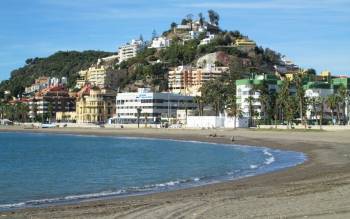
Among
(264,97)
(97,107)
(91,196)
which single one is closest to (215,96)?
(264,97)

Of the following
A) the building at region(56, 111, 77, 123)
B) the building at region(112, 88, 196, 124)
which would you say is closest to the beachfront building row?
the building at region(112, 88, 196, 124)

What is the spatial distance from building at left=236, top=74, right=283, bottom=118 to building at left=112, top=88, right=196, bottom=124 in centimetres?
1982

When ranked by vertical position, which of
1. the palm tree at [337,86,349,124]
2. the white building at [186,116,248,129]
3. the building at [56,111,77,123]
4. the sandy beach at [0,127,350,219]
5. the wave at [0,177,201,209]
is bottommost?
the wave at [0,177,201,209]

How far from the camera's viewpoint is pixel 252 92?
135 metres

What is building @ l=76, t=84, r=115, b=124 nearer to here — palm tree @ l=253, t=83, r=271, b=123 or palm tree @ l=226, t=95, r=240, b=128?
palm tree @ l=253, t=83, r=271, b=123

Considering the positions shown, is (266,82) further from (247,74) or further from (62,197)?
(62,197)

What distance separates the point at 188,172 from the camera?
118ft

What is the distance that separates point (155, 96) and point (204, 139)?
239 ft

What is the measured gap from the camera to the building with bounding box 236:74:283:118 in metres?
132

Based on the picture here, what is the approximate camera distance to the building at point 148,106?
158 meters

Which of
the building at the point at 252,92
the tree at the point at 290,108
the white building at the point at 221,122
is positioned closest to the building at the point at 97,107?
the building at the point at 252,92

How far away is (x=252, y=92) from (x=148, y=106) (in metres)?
34.5

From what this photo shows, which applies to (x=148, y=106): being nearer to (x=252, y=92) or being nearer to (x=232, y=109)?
(x=252, y=92)

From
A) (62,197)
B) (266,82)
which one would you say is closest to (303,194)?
(62,197)
